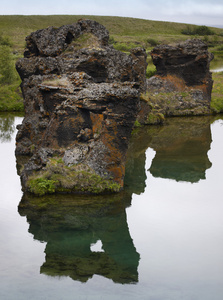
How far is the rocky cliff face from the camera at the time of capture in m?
15.8

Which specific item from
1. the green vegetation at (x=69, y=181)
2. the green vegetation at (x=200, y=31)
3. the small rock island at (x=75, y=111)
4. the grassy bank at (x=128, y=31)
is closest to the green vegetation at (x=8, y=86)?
the small rock island at (x=75, y=111)

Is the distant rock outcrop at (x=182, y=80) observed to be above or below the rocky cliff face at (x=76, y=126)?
above

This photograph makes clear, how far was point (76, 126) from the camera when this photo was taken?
1734 cm

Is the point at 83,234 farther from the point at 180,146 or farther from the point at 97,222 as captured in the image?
the point at 180,146

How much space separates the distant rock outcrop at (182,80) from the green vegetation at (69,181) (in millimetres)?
19625

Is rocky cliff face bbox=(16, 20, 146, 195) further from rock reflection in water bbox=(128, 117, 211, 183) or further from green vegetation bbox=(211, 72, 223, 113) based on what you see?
green vegetation bbox=(211, 72, 223, 113)

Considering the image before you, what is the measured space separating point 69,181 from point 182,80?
2351cm

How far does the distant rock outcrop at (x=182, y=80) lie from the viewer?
35312 mm

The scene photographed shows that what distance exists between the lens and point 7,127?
100 feet

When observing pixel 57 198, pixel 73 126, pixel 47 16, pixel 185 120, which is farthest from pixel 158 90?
pixel 47 16

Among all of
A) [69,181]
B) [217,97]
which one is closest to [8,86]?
[217,97]

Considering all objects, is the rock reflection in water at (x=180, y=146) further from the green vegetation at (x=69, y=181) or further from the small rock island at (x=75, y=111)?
the green vegetation at (x=69, y=181)

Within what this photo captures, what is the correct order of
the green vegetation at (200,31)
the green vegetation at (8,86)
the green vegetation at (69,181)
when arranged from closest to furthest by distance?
the green vegetation at (69,181)
the green vegetation at (8,86)
the green vegetation at (200,31)

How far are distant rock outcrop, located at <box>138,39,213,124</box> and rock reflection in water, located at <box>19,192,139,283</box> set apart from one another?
20569 mm
